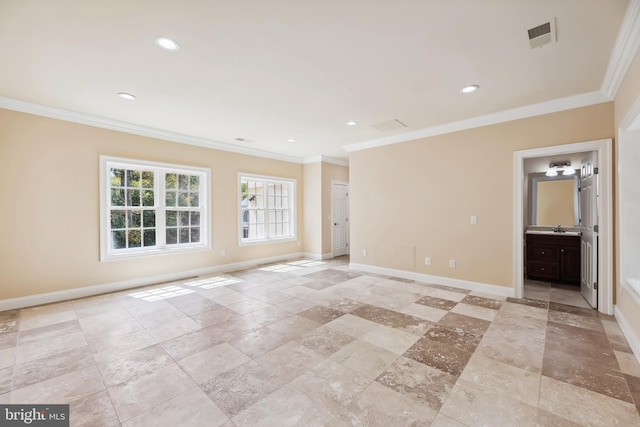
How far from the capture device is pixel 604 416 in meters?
1.74

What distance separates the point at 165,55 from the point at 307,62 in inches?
53.0

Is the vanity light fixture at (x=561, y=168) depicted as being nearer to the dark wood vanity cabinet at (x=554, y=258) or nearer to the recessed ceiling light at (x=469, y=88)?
the dark wood vanity cabinet at (x=554, y=258)

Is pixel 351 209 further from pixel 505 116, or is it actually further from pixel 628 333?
pixel 628 333

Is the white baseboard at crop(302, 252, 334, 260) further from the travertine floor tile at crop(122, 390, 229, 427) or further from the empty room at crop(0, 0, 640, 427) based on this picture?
the travertine floor tile at crop(122, 390, 229, 427)

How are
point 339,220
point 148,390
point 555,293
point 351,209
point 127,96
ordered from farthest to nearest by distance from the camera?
1. point 339,220
2. point 351,209
3. point 555,293
4. point 127,96
5. point 148,390

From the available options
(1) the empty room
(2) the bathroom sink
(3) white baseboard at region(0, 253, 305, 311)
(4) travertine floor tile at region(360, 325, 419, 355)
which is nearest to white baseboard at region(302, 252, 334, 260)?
(1) the empty room

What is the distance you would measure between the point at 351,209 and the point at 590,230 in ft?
12.5

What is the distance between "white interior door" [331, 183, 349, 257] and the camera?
773 centimetres

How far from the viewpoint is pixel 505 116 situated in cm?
411

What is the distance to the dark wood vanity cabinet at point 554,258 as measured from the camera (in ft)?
15.1

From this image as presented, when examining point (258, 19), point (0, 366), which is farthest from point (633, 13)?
point (0, 366)

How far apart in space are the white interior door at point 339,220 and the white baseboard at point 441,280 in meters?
1.82

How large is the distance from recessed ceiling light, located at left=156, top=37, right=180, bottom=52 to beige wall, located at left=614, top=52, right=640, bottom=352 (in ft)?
13.1

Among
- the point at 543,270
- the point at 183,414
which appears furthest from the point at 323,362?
the point at 543,270
